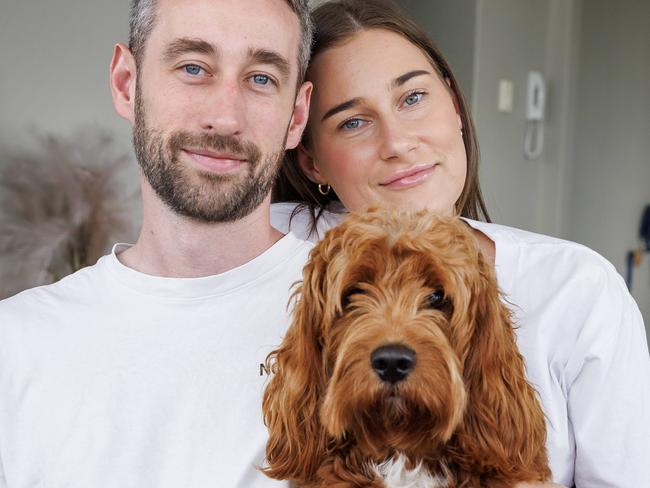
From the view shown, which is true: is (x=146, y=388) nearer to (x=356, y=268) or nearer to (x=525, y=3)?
(x=356, y=268)

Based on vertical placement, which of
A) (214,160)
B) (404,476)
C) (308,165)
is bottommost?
(404,476)

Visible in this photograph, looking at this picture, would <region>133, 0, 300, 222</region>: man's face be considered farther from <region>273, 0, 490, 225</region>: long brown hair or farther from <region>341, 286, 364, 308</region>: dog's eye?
<region>341, 286, 364, 308</region>: dog's eye

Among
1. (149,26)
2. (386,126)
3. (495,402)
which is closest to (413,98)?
(386,126)

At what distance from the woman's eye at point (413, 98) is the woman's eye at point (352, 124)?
6.1 inches

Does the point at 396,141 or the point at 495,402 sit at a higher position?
the point at 396,141

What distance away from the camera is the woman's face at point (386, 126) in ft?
8.03

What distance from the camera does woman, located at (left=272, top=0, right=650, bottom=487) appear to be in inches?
84.2

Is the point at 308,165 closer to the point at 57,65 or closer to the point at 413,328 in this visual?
the point at 57,65

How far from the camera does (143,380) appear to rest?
2.14m

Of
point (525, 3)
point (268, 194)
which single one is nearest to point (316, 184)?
point (268, 194)

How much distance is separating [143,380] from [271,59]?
0.93 m

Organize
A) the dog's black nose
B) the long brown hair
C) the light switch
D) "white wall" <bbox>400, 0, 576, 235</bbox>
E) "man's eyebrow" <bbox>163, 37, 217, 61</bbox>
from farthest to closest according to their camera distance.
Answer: the light switch → "white wall" <bbox>400, 0, 576, 235</bbox> → the long brown hair → "man's eyebrow" <bbox>163, 37, 217, 61</bbox> → the dog's black nose

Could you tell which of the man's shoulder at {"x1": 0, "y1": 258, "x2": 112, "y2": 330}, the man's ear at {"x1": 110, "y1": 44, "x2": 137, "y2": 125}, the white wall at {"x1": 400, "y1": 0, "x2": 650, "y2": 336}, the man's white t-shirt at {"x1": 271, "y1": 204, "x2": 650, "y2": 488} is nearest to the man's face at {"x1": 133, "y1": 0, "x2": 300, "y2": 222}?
the man's ear at {"x1": 110, "y1": 44, "x2": 137, "y2": 125}

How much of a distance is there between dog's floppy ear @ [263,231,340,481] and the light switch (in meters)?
4.97
